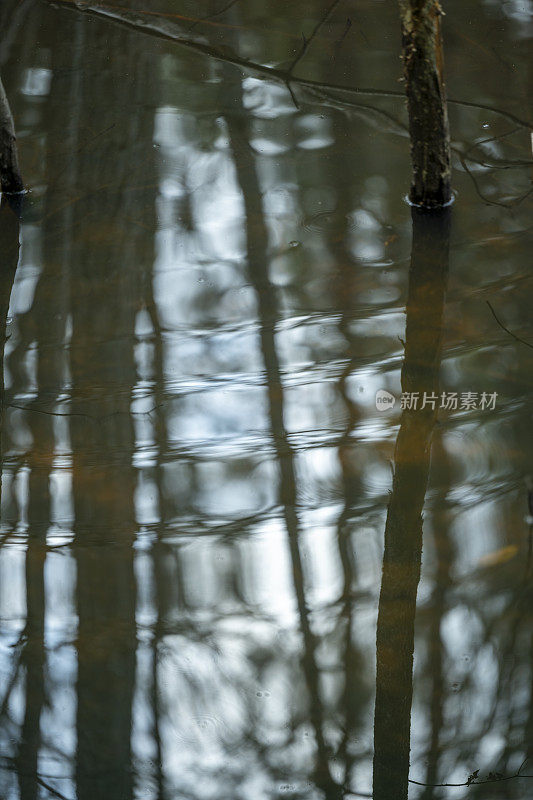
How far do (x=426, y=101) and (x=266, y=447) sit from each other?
1.82m

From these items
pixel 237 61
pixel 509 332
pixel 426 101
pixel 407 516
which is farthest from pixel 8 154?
pixel 407 516

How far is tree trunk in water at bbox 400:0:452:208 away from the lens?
3.63 m

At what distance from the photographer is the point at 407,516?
105 inches

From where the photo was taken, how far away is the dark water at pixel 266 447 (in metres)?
2.19

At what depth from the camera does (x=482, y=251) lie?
150 inches

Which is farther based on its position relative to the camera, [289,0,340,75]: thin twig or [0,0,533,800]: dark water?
[289,0,340,75]: thin twig

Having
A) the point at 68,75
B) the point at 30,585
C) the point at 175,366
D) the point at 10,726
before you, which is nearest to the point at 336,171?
the point at 175,366

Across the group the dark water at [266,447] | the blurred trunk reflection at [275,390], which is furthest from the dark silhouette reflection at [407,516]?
the blurred trunk reflection at [275,390]

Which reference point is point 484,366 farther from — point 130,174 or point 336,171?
point 130,174

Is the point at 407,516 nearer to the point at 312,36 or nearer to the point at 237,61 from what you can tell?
the point at 237,61

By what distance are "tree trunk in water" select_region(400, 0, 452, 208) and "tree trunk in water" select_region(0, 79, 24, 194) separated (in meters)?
1.90

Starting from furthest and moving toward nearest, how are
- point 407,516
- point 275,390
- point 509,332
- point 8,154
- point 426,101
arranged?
1. point 8,154
2. point 426,101
3. point 509,332
4. point 275,390
5. point 407,516

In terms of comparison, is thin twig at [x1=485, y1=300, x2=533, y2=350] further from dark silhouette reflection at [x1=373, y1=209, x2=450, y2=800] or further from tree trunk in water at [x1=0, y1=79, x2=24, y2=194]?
tree trunk in water at [x1=0, y1=79, x2=24, y2=194]

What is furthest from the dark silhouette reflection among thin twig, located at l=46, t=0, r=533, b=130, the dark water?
thin twig, located at l=46, t=0, r=533, b=130
